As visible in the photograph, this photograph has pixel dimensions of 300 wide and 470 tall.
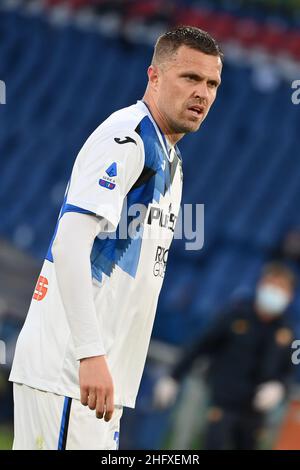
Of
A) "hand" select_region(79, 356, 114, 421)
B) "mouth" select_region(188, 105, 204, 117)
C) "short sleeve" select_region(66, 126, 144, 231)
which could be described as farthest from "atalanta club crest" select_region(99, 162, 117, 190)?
"hand" select_region(79, 356, 114, 421)

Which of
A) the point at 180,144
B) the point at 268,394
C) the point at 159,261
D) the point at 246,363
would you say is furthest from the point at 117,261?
the point at 180,144

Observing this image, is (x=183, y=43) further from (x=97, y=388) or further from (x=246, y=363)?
(x=246, y=363)

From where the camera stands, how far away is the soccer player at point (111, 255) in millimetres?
3309

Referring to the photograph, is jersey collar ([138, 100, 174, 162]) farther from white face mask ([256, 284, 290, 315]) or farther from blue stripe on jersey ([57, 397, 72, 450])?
white face mask ([256, 284, 290, 315])

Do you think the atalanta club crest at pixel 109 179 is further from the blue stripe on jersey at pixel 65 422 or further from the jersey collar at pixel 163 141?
the blue stripe on jersey at pixel 65 422

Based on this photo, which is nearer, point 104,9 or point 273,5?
point 273,5

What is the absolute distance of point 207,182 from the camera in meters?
11.6

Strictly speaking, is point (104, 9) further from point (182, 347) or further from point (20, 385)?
point (20, 385)

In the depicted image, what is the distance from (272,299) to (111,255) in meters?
3.80

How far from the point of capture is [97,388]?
3176 millimetres

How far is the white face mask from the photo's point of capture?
23.5 ft
